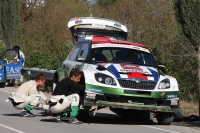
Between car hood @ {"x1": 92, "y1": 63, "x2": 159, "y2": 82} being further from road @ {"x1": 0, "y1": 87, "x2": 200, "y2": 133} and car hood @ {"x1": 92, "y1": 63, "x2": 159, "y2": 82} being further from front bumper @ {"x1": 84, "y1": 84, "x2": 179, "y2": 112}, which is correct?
road @ {"x1": 0, "y1": 87, "x2": 200, "y2": 133}

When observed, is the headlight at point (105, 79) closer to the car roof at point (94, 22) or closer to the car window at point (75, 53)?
the car window at point (75, 53)

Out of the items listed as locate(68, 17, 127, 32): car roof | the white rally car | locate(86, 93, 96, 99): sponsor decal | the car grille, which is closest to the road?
the white rally car

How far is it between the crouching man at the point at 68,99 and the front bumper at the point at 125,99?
0.89 ft

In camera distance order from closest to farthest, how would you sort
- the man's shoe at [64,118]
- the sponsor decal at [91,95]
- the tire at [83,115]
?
the sponsor decal at [91,95], the man's shoe at [64,118], the tire at [83,115]

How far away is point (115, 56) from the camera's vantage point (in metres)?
14.3

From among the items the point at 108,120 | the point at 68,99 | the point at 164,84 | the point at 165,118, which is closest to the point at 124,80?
the point at 164,84

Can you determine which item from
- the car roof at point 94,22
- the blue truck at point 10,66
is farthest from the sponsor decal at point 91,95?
the blue truck at point 10,66

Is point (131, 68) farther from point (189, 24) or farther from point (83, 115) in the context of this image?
point (189, 24)

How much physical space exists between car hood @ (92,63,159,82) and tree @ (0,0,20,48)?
24.0 metres

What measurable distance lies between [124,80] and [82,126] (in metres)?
1.34

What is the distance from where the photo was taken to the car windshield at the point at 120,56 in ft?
46.2

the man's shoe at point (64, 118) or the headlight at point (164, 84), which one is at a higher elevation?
the headlight at point (164, 84)

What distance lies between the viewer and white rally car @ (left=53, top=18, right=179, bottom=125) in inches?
500

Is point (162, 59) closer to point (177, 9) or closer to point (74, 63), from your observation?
point (177, 9)
